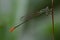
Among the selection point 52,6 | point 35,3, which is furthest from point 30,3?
point 52,6

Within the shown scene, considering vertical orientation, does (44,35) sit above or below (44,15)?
below

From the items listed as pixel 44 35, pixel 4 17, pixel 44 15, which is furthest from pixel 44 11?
pixel 4 17

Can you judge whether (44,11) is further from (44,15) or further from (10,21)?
(10,21)

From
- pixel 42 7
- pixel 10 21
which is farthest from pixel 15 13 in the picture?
pixel 42 7

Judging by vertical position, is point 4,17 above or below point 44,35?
above

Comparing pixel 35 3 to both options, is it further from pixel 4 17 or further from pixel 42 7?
pixel 4 17

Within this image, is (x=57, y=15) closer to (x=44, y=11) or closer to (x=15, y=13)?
(x=44, y=11)
